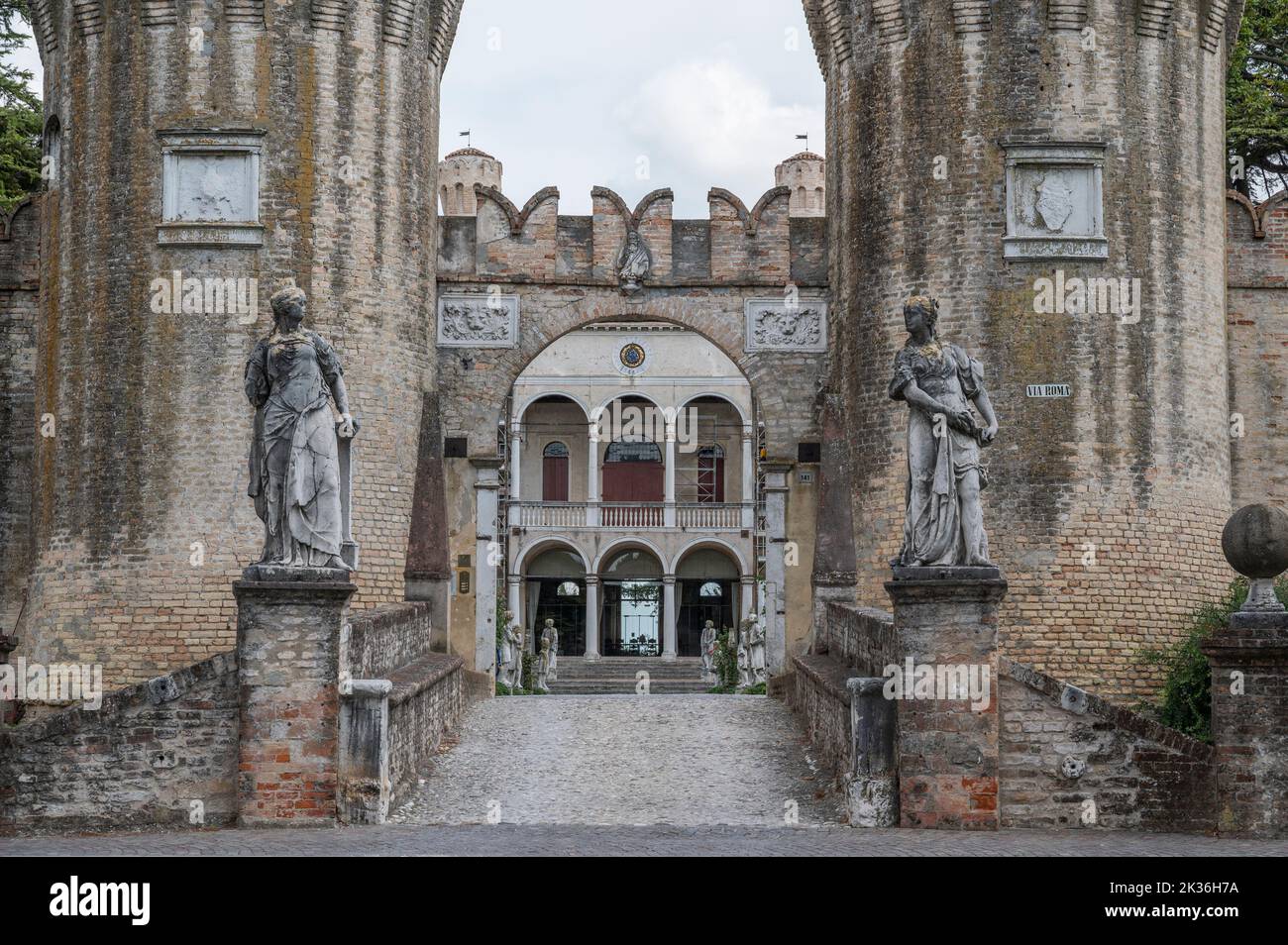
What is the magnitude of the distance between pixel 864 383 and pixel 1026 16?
15.4 feet

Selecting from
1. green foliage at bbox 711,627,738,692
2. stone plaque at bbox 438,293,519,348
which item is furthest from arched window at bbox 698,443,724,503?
stone plaque at bbox 438,293,519,348

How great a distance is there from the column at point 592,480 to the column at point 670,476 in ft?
6.28

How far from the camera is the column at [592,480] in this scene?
46875 mm

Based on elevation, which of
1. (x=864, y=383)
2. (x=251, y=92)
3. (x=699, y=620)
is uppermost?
(x=251, y=92)

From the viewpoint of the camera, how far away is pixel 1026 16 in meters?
20.2

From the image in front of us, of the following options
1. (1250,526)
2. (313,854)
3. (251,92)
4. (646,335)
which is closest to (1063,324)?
(1250,526)

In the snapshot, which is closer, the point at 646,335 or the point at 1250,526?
the point at 1250,526

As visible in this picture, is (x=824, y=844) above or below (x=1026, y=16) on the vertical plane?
below

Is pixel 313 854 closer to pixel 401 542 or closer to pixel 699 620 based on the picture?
pixel 401 542

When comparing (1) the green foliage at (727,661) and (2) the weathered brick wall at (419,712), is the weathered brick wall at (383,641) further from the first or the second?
(1) the green foliage at (727,661)

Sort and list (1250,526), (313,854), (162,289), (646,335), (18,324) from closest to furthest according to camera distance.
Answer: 1. (313,854)
2. (1250,526)
3. (162,289)
4. (18,324)
5. (646,335)

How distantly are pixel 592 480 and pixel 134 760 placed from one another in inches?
1396

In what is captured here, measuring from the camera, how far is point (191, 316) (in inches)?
778

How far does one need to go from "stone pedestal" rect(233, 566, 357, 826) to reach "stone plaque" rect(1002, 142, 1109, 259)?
35.2ft
